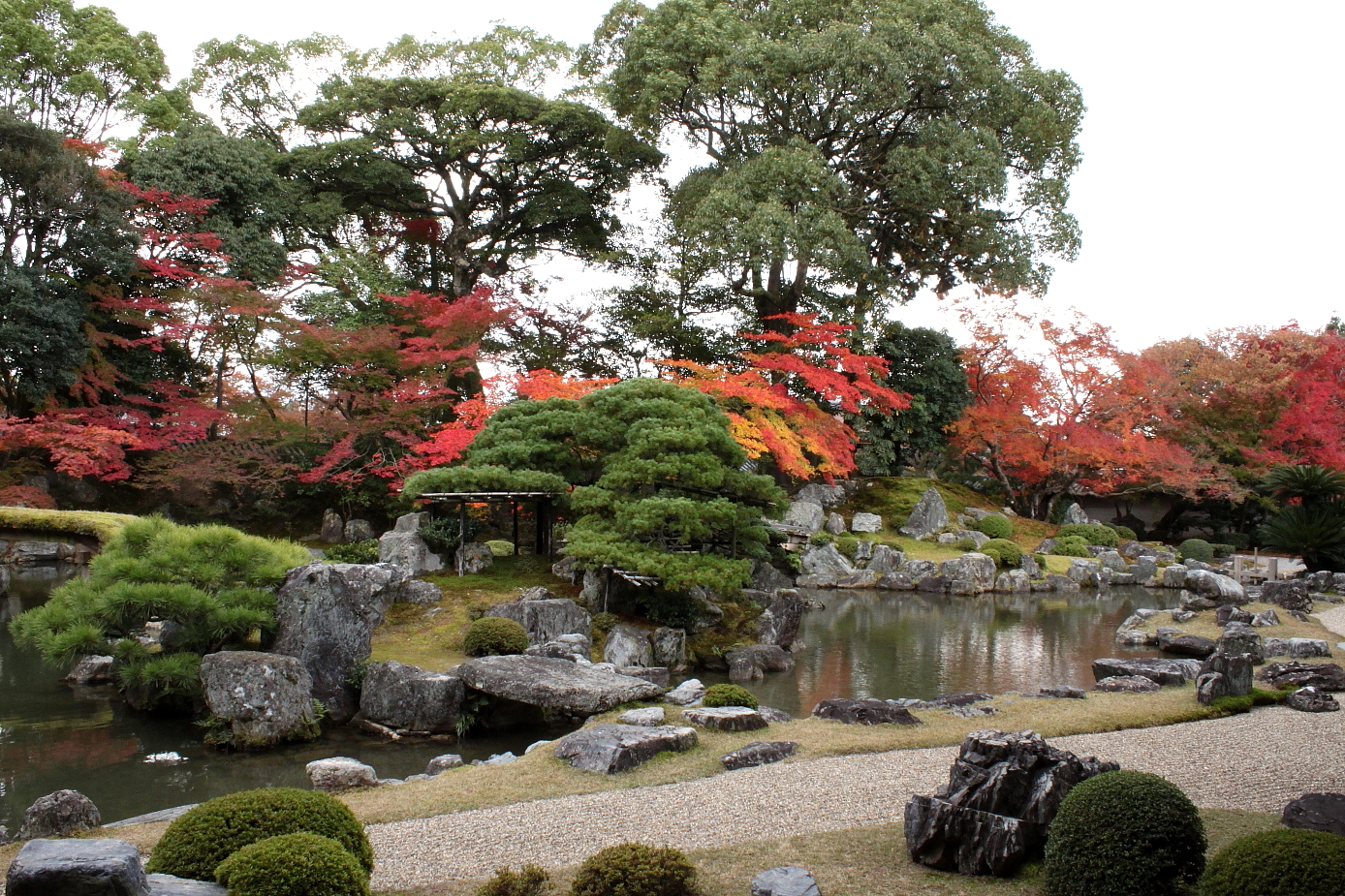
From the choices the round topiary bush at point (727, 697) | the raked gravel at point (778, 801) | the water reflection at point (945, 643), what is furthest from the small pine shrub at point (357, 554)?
the raked gravel at point (778, 801)

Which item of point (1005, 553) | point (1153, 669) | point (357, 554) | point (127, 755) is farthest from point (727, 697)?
point (1005, 553)

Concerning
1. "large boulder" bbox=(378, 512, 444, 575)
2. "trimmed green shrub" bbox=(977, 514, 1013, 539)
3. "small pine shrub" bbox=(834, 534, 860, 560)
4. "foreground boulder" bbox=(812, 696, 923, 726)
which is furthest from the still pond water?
"trimmed green shrub" bbox=(977, 514, 1013, 539)

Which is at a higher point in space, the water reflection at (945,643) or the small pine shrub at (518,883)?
the small pine shrub at (518,883)

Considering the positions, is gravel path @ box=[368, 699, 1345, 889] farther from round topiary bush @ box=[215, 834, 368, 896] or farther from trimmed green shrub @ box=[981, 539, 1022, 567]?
trimmed green shrub @ box=[981, 539, 1022, 567]

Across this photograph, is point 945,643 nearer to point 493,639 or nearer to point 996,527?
point 493,639

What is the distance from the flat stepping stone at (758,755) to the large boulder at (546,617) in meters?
5.31

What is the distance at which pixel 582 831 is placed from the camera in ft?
19.0

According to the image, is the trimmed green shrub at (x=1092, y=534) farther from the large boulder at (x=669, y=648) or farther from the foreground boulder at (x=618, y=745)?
the foreground boulder at (x=618, y=745)

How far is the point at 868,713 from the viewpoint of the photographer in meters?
9.03

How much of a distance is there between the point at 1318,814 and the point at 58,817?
7.54 meters

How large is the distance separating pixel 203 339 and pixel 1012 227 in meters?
21.5

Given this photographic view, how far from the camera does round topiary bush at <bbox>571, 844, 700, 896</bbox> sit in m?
4.38

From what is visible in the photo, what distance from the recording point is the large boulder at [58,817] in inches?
235

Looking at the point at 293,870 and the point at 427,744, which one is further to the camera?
the point at 427,744
